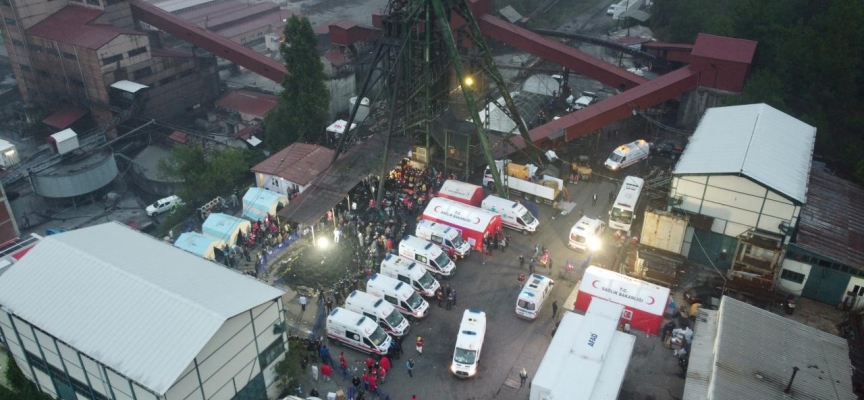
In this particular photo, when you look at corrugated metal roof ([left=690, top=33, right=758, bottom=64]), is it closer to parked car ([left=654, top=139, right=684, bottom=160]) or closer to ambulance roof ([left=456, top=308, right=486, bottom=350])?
parked car ([left=654, top=139, right=684, bottom=160])

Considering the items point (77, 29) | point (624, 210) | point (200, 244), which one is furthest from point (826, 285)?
point (77, 29)

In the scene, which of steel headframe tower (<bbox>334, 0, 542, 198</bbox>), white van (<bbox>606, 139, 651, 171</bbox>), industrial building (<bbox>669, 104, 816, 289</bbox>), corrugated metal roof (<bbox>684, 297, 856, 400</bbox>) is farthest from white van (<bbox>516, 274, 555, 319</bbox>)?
white van (<bbox>606, 139, 651, 171</bbox>)

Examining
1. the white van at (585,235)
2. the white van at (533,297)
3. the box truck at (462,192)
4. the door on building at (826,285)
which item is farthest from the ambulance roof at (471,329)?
the door on building at (826,285)

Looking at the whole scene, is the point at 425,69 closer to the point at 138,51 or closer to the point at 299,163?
the point at 299,163

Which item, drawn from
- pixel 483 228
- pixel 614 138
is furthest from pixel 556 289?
pixel 614 138

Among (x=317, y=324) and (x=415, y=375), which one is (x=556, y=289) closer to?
(x=415, y=375)

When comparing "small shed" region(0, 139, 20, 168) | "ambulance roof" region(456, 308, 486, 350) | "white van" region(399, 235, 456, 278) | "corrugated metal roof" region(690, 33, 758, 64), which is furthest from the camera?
"small shed" region(0, 139, 20, 168)
